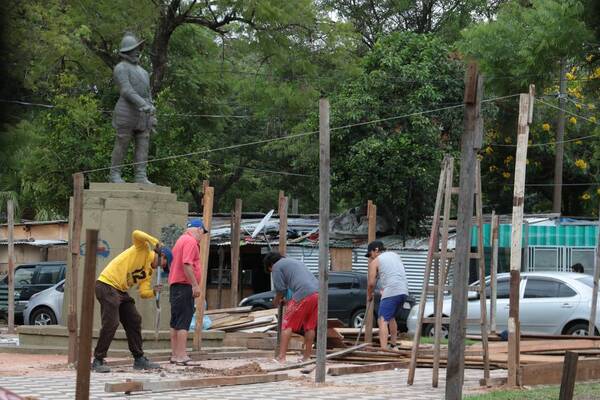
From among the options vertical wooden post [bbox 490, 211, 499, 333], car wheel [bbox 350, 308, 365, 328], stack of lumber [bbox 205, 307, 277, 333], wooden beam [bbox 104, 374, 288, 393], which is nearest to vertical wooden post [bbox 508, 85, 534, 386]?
wooden beam [bbox 104, 374, 288, 393]

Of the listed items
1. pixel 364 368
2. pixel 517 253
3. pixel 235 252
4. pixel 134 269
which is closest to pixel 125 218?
pixel 134 269

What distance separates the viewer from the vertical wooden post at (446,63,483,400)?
10641 millimetres

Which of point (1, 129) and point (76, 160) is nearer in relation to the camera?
point (1, 129)

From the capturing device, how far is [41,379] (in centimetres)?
1295

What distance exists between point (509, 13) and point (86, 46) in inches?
451

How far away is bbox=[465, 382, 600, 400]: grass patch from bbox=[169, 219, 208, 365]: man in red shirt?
4.39 m

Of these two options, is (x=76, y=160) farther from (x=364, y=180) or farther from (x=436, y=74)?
(x=436, y=74)

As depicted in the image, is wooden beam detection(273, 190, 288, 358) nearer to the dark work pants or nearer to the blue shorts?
the blue shorts

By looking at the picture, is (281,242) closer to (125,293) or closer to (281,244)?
(281,244)

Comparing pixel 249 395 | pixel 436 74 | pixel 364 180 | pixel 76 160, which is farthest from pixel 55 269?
pixel 249 395

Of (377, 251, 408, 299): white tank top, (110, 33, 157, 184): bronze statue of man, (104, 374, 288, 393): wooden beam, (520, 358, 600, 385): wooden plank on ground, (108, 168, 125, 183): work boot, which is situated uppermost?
(110, 33, 157, 184): bronze statue of man

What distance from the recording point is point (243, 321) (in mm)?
20047

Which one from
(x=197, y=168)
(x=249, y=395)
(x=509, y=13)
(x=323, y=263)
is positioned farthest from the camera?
(x=197, y=168)

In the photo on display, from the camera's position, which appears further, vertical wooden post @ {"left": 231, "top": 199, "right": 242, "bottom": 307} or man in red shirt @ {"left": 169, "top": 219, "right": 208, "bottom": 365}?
vertical wooden post @ {"left": 231, "top": 199, "right": 242, "bottom": 307}
